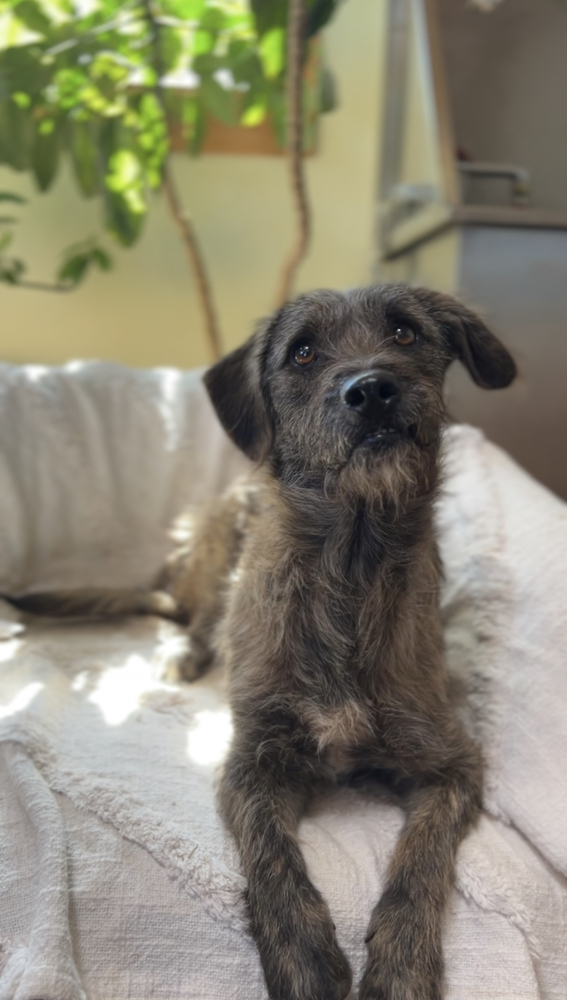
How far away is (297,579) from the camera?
4.41 ft

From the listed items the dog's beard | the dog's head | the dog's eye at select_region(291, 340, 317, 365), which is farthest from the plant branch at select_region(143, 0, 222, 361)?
the dog's beard

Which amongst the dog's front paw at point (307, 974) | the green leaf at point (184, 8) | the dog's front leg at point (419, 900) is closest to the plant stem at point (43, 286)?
the green leaf at point (184, 8)

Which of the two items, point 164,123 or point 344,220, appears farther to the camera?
point 344,220

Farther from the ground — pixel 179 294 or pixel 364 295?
pixel 364 295

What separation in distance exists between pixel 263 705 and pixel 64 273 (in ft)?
7.46

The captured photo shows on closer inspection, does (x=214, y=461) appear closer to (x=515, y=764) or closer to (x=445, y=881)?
(x=515, y=764)

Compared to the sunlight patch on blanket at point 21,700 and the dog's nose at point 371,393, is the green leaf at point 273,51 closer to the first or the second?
the dog's nose at point 371,393

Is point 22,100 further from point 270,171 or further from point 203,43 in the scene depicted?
point 270,171

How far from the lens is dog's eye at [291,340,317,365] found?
4.56ft

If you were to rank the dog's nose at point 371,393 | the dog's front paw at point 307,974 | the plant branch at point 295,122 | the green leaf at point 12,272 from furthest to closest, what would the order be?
the green leaf at point 12,272, the plant branch at point 295,122, the dog's nose at point 371,393, the dog's front paw at point 307,974

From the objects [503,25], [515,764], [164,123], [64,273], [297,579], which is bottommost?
[515,764]

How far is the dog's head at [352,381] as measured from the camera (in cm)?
113

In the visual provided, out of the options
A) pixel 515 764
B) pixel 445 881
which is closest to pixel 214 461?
pixel 515 764

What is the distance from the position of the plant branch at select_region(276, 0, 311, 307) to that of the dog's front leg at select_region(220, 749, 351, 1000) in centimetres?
159
